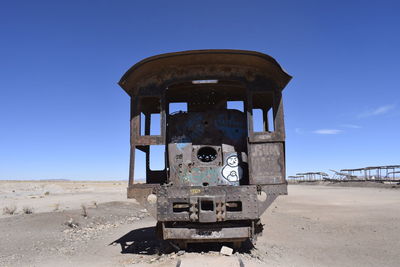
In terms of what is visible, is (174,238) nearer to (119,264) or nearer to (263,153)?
(119,264)

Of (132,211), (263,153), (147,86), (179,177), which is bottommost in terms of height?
(132,211)

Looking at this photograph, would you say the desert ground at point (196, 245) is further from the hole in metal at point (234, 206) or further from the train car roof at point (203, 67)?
the train car roof at point (203, 67)

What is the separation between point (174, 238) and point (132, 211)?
10795 mm

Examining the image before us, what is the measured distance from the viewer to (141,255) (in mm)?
6723

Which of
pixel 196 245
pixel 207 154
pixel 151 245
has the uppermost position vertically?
pixel 207 154

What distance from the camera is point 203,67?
7285 mm

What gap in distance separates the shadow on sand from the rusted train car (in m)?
0.41

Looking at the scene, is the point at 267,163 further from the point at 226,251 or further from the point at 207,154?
the point at 226,251

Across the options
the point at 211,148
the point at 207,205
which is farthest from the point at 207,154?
the point at 207,205

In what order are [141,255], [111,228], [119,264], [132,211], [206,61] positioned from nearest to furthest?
[119,264] → [141,255] → [206,61] → [111,228] → [132,211]

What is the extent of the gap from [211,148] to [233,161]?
26.4 inches

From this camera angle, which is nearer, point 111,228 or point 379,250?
point 379,250

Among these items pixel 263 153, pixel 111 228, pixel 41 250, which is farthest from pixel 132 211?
pixel 263 153

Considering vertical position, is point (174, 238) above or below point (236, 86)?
below
